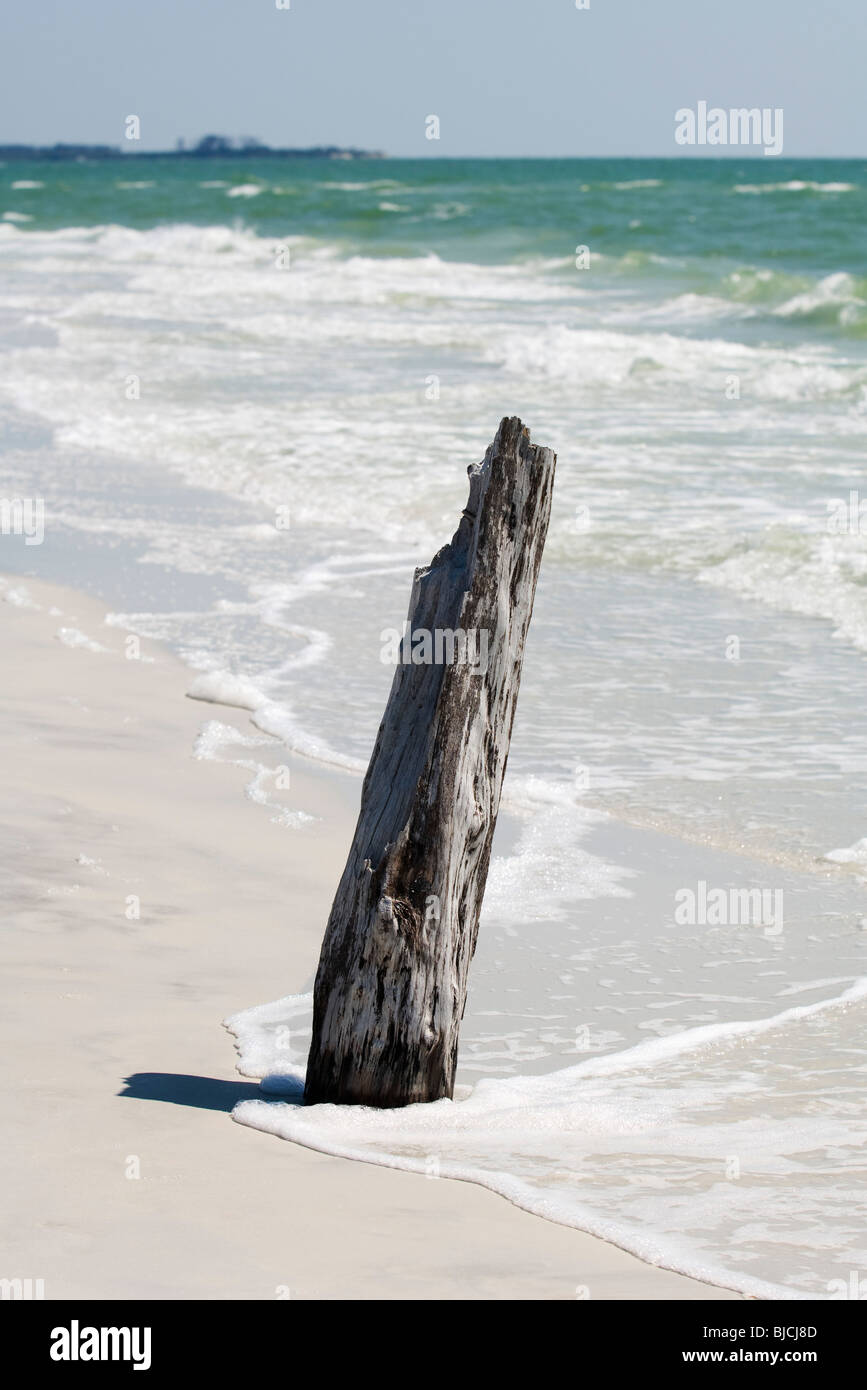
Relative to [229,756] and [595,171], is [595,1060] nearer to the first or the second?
[229,756]

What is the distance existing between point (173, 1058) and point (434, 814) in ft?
3.24

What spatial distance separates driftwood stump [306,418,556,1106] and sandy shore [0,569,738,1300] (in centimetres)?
32

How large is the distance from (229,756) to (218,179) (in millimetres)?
98572

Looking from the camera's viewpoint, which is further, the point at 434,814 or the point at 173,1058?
the point at 173,1058

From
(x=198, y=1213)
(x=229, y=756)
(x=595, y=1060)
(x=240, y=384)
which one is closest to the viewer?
(x=198, y=1213)

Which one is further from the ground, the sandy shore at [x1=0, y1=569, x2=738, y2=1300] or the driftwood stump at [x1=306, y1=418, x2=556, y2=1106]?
the driftwood stump at [x1=306, y1=418, x2=556, y2=1106]

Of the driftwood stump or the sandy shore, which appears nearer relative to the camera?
the sandy shore

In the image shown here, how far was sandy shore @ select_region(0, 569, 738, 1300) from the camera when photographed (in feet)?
9.49

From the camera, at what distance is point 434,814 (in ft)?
11.6

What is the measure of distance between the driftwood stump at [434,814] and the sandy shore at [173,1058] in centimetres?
32

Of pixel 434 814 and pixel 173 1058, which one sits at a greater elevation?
pixel 434 814

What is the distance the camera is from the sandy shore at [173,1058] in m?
2.89
